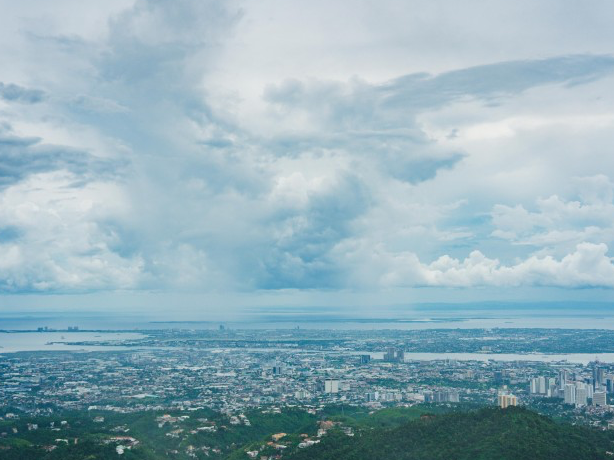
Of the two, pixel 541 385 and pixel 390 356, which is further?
pixel 390 356

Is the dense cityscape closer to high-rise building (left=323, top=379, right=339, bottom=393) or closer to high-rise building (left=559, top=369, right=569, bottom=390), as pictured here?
high-rise building (left=323, top=379, right=339, bottom=393)

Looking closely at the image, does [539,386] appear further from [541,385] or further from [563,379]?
[563,379]

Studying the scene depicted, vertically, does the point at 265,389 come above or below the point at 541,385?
below

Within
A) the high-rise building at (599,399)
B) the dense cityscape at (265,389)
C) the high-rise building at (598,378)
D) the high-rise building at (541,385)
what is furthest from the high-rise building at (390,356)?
the high-rise building at (599,399)

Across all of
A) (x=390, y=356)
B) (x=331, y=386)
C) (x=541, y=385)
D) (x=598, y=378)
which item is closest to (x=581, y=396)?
(x=541, y=385)

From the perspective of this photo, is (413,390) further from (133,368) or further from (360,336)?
(360,336)

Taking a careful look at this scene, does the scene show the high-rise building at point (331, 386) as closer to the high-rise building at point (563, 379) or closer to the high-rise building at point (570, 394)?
the high-rise building at point (570, 394)

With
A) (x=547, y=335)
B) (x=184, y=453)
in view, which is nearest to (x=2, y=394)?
(x=184, y=453)
